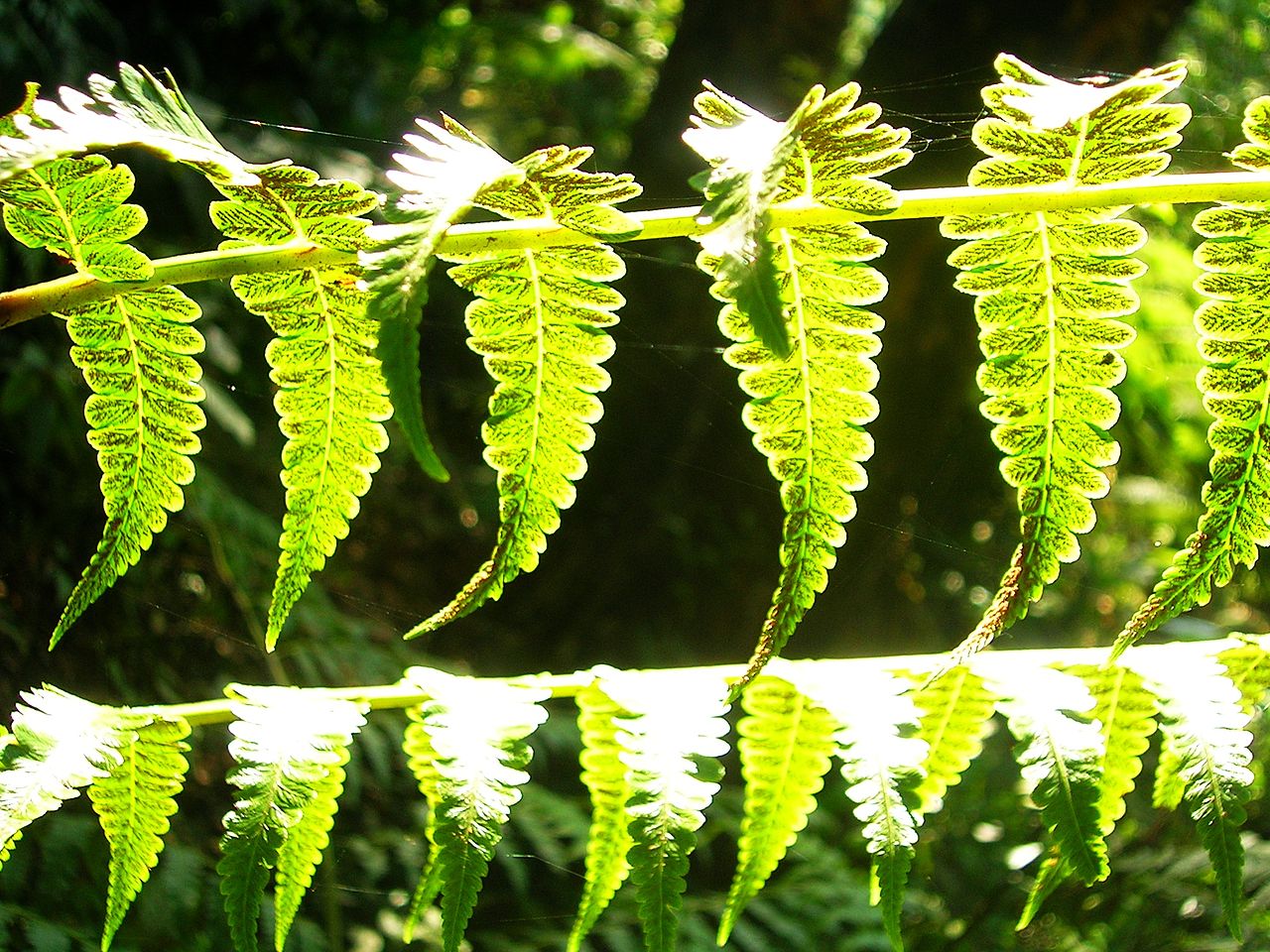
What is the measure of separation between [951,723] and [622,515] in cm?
150

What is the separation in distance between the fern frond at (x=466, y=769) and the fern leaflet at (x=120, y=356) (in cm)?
23

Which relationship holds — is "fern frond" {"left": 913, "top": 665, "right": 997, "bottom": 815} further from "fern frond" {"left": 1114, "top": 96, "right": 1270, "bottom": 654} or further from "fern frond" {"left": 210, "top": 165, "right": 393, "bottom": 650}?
"fern frond" {"left": 210, "top": 165, "right": 393, "bottom": 650}

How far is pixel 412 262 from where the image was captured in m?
0.53

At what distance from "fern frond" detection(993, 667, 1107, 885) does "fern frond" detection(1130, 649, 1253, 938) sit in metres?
0.05

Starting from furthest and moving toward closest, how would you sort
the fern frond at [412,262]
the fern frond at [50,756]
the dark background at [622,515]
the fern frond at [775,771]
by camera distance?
the dark background at [622,515]
the fern frond at [775,771]
the fern frond at [50,756]
the fern frond at [412,262]

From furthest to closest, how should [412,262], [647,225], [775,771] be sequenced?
1. [775,771]
2. [647,225]
3. [412,262]

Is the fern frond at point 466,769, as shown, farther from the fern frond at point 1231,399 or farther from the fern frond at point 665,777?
the fern frond at point 1231,399

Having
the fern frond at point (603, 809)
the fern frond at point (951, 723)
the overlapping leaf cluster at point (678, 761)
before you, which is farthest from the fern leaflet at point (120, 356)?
the fern frond at point (951, 723)

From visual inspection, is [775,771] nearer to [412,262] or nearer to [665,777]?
[665,777]

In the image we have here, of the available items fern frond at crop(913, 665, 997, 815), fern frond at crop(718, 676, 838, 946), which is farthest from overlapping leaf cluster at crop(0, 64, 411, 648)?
fern frond at crop(913, 665, 997, 815)

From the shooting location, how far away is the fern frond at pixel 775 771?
74 cm

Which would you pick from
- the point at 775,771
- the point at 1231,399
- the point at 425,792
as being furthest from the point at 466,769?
the point at 1231,399

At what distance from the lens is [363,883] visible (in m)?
1.62

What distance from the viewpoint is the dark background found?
1.62m
